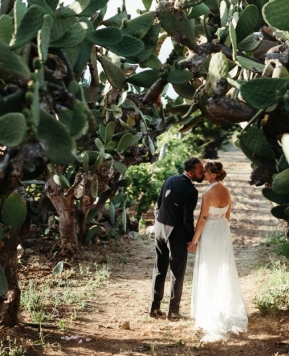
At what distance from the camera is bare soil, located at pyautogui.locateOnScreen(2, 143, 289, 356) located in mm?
4633

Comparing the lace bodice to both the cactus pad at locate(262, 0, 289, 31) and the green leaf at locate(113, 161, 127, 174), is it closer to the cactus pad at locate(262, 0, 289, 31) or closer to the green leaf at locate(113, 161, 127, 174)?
the green leaf at locate(113, 161, 127, 174)

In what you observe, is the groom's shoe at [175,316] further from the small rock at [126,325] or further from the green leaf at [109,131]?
the green leaf at [109,131]

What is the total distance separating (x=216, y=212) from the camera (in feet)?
17.0

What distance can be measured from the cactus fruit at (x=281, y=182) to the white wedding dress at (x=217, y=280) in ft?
7.10

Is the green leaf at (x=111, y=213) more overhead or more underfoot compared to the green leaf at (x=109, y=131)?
more underfoot

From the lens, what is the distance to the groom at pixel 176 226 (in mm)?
5348

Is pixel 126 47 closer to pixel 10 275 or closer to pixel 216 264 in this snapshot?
pixel 10 275

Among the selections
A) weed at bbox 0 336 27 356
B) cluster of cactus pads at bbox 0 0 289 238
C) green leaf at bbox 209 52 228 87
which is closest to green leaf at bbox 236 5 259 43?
cluster of cactus pads at bbox 0 0 289 238

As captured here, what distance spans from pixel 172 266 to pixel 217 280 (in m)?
0.46

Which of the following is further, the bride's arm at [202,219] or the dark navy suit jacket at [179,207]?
the dark navy suit jacket at [179,207]

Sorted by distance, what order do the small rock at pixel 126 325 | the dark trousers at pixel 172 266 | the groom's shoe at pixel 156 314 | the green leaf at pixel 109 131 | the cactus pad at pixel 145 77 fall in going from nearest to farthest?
the cactus pad at pixel 145 77 < the small rock at pixel 126 325 < the dark trousers at pixel 172 266 < the groom's shoe at pixel 156 314 < the green leaf at pixel 109 131

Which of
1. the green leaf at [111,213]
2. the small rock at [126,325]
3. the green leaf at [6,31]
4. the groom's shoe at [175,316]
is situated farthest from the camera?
the green leaf at [111,213]

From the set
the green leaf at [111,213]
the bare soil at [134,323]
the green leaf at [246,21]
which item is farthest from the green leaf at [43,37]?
the green leaf at [111,213]

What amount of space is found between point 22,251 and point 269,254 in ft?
10.1
